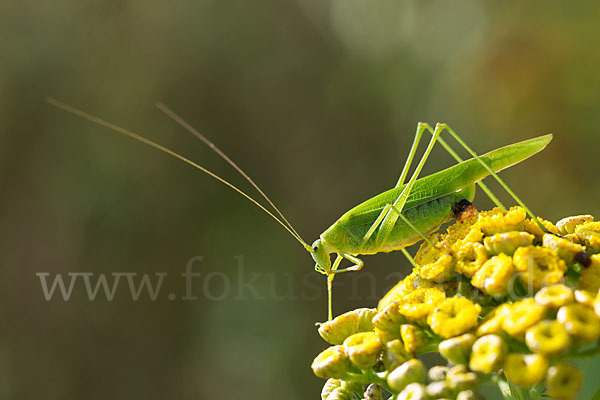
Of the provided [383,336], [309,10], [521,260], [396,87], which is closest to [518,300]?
[521,260]

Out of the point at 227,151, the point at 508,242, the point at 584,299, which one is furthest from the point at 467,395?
the point at 227,151

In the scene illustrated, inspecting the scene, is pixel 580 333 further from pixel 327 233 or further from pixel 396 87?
pixel 396 87

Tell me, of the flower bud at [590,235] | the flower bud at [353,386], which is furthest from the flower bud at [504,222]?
the flower bud at [353,386]

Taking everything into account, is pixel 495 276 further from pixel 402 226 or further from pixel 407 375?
pixel 402 226

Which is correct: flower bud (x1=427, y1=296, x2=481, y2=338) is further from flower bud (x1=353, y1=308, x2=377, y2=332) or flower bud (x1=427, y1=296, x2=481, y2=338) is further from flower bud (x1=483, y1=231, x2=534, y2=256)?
flower bud (x1=353, y1=308, x2=377, y2=332)

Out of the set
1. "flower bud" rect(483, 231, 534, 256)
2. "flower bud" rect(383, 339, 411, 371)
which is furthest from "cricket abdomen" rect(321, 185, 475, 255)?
"flower bud" rect(383, 339, 411, 371)
